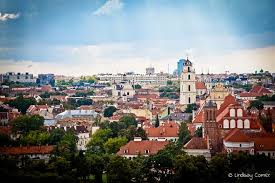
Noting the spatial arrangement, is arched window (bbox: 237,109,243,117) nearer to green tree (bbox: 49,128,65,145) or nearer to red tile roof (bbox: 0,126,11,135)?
green tree (bbox: 49,128,65,145)

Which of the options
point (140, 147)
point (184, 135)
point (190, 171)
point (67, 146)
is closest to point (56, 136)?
point (67, 146)

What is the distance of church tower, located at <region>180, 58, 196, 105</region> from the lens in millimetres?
26312

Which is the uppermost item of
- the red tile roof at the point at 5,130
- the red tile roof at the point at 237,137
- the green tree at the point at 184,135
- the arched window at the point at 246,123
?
the arched window at the point at 246,123

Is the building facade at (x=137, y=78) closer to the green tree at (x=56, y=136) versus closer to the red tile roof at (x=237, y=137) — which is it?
the green tree at (x=56, y=136)

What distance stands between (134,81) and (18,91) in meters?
22.3

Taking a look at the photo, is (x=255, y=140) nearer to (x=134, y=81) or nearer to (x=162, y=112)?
(x=162, y=112)

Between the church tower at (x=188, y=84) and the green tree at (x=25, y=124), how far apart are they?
932 centimetres

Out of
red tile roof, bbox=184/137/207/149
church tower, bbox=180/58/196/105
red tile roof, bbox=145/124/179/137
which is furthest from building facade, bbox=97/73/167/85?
red tile roof, bbox=184/137/207/149

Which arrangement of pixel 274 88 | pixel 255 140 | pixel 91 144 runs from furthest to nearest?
1. pixel 274 88
2. pixel 91 144
3. pixel 255 140

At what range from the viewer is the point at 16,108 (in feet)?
79.6

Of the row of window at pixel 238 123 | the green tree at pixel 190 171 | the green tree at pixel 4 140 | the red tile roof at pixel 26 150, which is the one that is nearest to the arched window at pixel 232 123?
the row of window at pixel 238 123

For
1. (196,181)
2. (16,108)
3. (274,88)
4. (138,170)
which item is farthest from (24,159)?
(274,88)

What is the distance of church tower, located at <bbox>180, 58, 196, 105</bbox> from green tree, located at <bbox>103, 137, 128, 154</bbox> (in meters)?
11.3

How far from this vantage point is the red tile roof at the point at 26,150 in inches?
543
